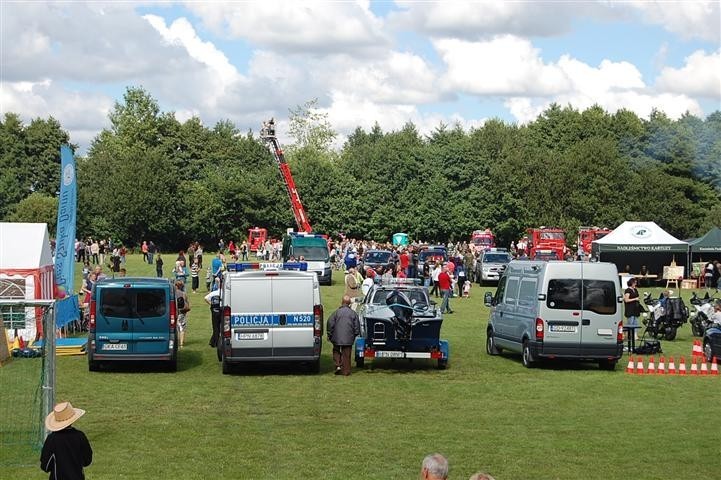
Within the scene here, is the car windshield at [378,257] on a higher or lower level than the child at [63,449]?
higher

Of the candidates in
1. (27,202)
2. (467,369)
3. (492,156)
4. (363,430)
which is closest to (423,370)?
(467,369)

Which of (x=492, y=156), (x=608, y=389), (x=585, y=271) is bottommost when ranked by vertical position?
(x=608, y=389)

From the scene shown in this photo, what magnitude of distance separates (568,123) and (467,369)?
90.2 meters

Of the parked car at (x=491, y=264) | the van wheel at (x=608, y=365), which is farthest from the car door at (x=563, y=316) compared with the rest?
the parked car at (x=491, y=264)

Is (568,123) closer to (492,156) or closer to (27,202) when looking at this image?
(492,156)

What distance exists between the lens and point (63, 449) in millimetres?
9180

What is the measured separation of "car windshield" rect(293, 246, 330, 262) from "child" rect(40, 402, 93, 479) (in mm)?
42118

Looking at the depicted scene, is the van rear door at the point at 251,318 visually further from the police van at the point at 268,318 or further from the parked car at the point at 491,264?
the parked car at the point at 491,264

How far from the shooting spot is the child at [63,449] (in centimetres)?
916

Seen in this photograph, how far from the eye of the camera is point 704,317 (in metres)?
29.8

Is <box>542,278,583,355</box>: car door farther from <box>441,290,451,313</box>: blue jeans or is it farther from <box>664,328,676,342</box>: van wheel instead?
<box>441,290,451,313</box>: blue jeans

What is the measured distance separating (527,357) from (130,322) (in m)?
8.22

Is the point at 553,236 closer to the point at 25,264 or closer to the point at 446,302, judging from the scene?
the point at 446,302

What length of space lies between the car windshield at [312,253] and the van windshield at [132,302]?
29.4 metres
